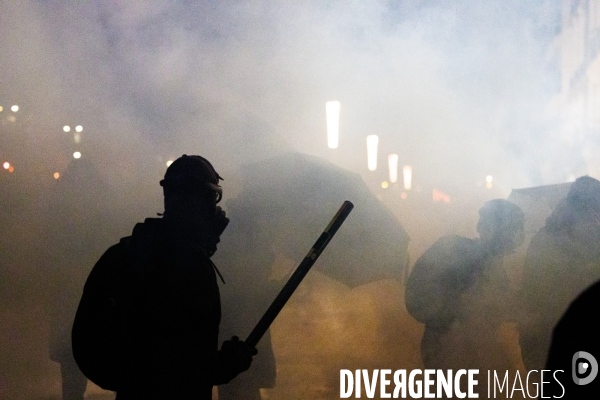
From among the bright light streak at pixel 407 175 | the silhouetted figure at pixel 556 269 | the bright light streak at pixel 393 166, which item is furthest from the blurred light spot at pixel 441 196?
the silhouetted figure at pixel 556 269

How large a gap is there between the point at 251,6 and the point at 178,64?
748mm

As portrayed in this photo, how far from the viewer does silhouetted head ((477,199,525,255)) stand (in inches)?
127

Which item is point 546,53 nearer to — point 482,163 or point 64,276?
point 482,163

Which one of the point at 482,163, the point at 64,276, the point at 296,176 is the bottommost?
the point at 64,276

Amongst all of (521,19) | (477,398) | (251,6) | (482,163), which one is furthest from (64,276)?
(521,19)

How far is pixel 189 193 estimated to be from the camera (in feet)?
5.41

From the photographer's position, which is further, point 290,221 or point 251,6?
point 251,6

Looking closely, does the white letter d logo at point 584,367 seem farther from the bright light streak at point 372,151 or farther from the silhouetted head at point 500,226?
the bright light streak at point 372,151

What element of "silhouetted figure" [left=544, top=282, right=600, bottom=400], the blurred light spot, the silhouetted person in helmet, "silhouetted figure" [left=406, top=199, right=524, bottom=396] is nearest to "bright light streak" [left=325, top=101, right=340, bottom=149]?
the blurred light spot

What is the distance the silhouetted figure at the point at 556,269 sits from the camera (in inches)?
130

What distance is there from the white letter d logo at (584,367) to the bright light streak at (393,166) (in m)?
2.72

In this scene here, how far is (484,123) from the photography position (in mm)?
5207

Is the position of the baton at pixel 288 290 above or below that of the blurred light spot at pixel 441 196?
below

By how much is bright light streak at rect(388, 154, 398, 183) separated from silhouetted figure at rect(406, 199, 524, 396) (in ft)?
6.14
